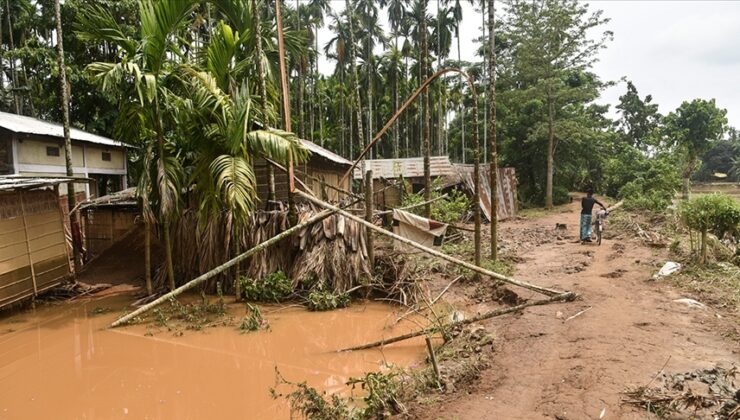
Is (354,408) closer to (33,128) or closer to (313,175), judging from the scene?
(313,175)

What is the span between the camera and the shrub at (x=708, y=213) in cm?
761

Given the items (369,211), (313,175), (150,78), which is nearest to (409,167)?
(313,175)

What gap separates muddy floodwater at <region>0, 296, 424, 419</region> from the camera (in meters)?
4.60

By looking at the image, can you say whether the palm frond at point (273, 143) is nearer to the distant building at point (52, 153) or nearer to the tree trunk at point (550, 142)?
the distant building at point (52, 153)

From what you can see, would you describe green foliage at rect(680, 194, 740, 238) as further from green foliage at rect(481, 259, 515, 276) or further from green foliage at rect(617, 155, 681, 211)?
green foliage at rect(617, 155, 681, 211)

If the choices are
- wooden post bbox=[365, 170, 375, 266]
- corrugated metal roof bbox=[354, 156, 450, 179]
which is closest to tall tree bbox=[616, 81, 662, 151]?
corrugated metal roof bbox=[354, 156, 450, 179]

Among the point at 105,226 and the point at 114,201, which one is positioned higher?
the point at 114,201

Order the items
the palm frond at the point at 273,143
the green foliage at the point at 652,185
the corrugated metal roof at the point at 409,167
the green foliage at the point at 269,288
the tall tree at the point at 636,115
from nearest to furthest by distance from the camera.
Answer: the palm frond at the point at 273,143
the green foliage at the point at 269,288
the green foliage at the point at 652,185
the corrugated metal roof at the point at 409,167
the tall tree at the point at 636,115

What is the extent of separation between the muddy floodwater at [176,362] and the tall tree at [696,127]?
76.7 ft

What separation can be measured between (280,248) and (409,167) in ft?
35.5

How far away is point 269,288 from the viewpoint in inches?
316

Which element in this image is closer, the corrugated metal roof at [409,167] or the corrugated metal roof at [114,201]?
the corrugated metal roof at [114,201]

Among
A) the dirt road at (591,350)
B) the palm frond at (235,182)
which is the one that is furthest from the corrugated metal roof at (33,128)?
the dirt road at (591,350)

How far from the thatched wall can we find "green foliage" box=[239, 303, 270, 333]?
124 centimetres
